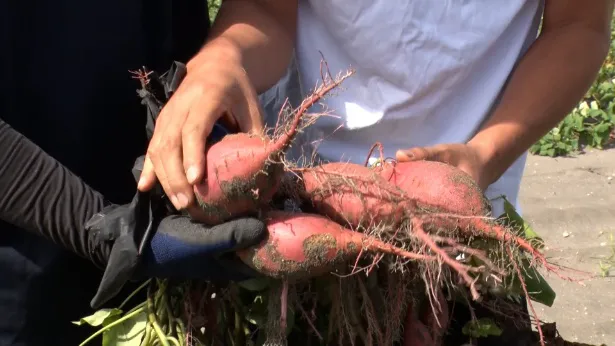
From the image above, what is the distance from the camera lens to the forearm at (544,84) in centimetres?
117

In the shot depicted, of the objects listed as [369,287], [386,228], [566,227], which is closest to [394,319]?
[369,287]

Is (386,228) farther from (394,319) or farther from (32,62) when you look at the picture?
(32,62)

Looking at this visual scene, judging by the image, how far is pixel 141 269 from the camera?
37.0 inches

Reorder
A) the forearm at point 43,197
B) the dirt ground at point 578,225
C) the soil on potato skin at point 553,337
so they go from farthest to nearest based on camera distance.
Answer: the dirt ground at point 578,225
the soil on potato skin at point 553,337
the forearm at point 43,197

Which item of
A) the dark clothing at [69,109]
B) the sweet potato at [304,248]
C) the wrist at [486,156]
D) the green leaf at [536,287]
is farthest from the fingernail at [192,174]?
the green leaf at [536,287]

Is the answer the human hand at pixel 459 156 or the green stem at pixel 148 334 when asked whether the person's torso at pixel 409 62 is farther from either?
the green stem at pixel 148 334

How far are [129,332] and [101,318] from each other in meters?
0.06

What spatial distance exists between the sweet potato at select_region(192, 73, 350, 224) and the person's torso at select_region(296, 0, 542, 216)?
224mm

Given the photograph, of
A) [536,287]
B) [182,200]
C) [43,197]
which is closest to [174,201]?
[182,200]

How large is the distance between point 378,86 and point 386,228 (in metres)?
0.30

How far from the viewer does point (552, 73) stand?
3.89 ft

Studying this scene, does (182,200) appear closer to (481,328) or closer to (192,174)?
(192,174)

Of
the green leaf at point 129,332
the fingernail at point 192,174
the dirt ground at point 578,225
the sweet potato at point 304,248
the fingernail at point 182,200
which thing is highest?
the fingernail at point 192,174

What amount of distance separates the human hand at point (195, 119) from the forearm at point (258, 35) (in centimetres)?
5
